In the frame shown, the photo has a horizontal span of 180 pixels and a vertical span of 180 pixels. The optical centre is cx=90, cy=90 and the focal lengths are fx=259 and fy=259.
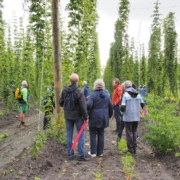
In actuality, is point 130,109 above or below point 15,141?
above

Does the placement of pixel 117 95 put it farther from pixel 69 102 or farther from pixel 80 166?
pixel 80 166

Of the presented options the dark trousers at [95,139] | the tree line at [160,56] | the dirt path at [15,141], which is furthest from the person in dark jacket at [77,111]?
the tree line at [160,56]

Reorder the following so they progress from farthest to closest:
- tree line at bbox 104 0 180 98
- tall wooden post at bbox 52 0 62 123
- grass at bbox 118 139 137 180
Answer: tree line at bbox 104 0 180 98 → tall wooden post at bbox 52 0 62 123 → grass at bbox 118 139 137 180

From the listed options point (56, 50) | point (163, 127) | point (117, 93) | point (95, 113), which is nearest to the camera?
point (163, 127)

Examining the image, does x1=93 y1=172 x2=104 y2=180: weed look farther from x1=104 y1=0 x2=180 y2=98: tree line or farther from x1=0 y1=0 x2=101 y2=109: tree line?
x1=104 y1=0 x2=180 y2=98: tree line

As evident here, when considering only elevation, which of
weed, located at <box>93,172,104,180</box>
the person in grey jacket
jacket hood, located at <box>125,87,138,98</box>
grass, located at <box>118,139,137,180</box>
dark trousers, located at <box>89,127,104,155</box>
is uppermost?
jacket hood, located at <box>125,87,138,98</box>

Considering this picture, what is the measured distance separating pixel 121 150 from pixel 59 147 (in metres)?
1.84

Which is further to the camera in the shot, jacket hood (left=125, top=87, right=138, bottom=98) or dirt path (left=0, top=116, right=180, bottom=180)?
jacket hood (left=125, top=87, right=138, bottom=98)

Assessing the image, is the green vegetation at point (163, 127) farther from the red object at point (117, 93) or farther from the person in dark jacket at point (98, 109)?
the red object at point (117, 93)


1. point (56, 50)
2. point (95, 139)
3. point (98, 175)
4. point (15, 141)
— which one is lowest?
point (15, 141)

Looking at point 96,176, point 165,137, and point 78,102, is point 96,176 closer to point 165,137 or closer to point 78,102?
point 78,102

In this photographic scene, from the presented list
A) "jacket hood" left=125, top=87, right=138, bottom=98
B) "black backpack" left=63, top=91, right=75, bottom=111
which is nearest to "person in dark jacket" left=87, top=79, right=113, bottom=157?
"black backpack" left=63, top=91, right=75, bottom=111

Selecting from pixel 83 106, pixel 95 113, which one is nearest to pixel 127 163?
pixel 95 113

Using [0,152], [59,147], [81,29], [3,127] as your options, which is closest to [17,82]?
[3,127]
